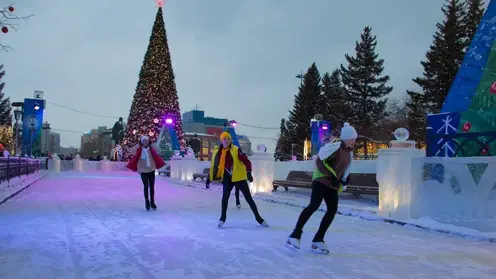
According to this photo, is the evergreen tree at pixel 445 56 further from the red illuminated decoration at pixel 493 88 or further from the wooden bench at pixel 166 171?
the red illuminated decoration at pixel 493 88

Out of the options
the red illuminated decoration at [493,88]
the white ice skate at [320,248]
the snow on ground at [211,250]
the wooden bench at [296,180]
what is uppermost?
the red illuminated decoration at [493,88]

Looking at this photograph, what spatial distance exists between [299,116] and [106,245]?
2141 inches

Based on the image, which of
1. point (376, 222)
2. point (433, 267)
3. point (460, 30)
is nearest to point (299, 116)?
point (460, 30)

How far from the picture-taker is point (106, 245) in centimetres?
572

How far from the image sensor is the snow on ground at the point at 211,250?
4469 millimetres

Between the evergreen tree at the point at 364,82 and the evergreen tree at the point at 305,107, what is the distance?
6134 mm

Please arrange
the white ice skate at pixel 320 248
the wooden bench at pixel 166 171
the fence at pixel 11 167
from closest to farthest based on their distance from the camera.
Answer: the white ice skate at pixel 320 248 → the fence at pixel 11 167 → the wooden bench at pixel 166 171

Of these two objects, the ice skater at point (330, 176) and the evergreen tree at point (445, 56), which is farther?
the evergreen tree at point (445, 56)

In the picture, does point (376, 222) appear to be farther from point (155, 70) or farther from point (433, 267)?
point (155, 70)

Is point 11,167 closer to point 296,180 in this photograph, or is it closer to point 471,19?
point 296,180

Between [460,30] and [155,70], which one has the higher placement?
[460,30]

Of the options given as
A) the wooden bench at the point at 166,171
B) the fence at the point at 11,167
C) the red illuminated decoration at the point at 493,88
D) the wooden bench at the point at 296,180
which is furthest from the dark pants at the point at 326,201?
the wooden bench at the point at 166,171

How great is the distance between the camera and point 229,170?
758 centimetres

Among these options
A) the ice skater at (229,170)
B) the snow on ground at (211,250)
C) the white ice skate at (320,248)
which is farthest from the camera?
the ice skater at (229,170)
